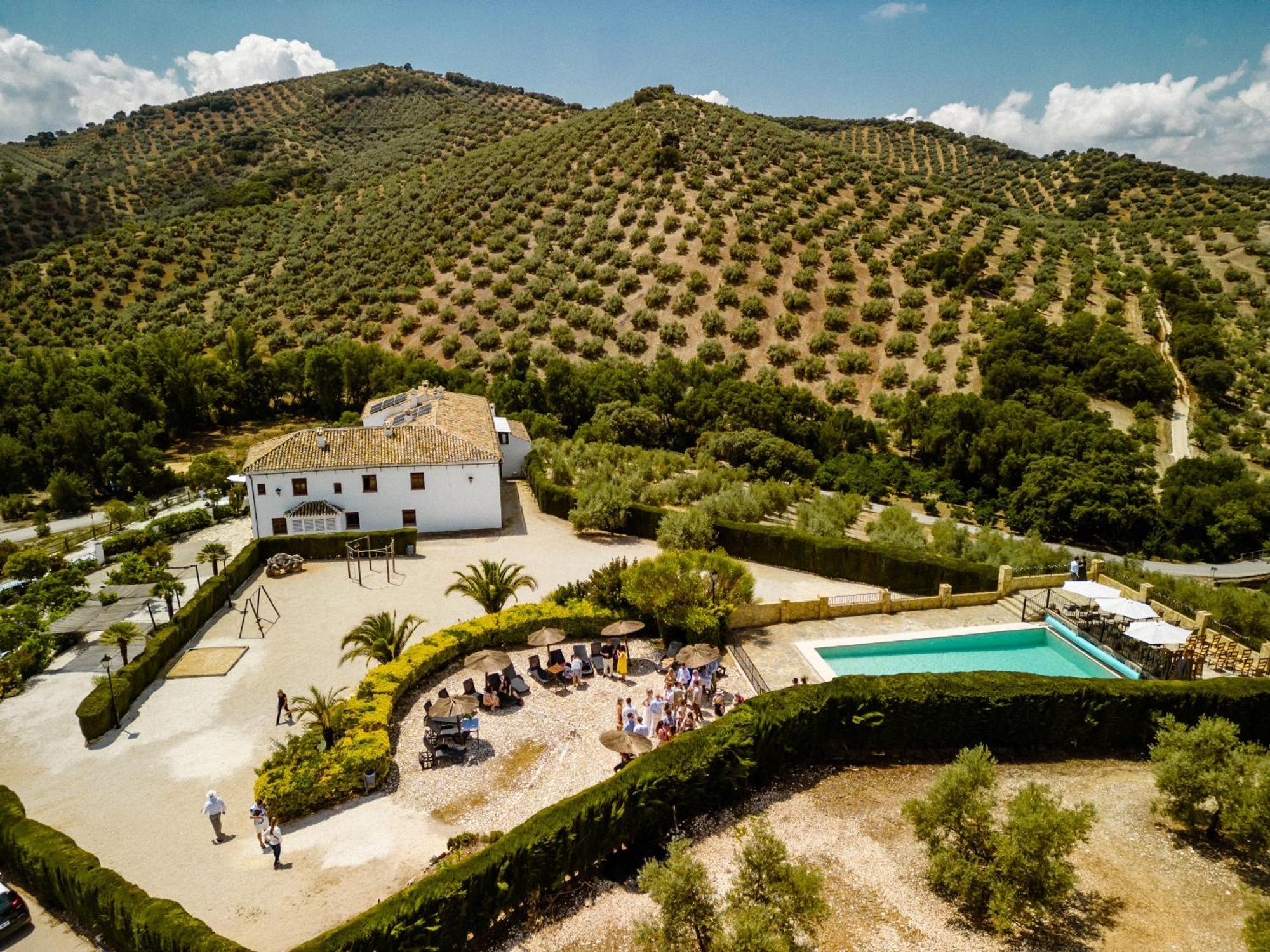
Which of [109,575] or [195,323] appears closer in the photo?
[109,575]

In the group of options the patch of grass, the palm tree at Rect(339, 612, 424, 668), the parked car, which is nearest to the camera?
the parked car

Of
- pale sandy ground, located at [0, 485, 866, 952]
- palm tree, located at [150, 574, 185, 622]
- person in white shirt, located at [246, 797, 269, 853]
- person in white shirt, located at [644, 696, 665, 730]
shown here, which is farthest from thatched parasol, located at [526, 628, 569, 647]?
palm tree, located at [150, 574, 185, 622]

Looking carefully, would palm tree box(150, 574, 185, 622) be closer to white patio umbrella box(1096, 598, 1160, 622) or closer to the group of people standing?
the group of people standing

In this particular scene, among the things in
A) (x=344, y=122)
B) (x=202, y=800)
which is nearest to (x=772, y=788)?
(x=202, y=800)

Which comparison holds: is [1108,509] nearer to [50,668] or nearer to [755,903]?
[755,903]

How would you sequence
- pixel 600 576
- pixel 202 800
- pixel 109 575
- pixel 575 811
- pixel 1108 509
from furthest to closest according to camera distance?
pixel 1108 509 → pixel 109 575 → pixel 600 576 → pixel 202 800 → pixel 575 811

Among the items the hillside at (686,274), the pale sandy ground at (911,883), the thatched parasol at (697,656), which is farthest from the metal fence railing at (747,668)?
the hillside at (686,274)

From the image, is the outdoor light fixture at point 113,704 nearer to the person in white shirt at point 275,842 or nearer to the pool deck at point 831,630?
the person in white shirt at point 275,842
